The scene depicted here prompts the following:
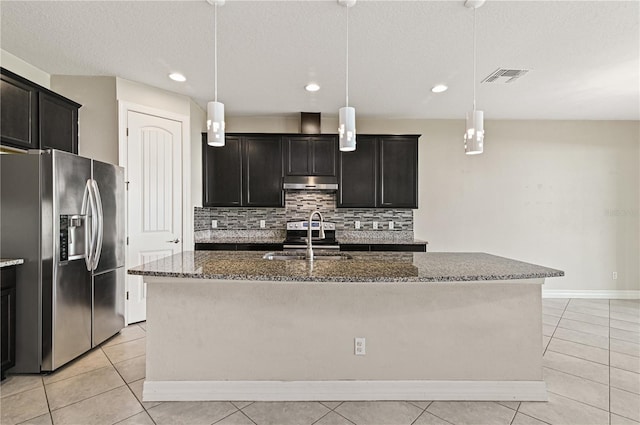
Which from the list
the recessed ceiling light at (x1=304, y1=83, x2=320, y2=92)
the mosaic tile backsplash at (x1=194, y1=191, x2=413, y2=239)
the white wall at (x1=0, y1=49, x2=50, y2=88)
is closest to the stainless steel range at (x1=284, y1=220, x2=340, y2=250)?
the mosaic tile backsplash at (x1=194, y1=191, x2=413, y2=239)

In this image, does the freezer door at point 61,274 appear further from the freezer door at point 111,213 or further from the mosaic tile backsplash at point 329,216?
the mosaic tile backsplash at point 329,216

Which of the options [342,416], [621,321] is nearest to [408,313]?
[342,416]

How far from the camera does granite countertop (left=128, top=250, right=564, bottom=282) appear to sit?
69.7 inches

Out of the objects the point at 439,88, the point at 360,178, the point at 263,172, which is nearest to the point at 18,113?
the point at 263,172

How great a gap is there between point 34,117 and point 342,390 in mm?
3346

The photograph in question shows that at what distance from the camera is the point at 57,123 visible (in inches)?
118

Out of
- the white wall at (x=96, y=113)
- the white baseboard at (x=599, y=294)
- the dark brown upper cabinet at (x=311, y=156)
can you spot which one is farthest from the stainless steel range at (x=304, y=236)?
the white baseboard at (x=599, y=294)

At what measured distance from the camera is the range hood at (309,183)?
4.27 metres

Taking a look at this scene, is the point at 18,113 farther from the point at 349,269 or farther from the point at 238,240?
the point at 349,269

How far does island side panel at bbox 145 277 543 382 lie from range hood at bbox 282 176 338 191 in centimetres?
230

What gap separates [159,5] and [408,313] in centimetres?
264

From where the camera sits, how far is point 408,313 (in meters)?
2.13

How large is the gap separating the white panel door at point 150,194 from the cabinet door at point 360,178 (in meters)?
2.07

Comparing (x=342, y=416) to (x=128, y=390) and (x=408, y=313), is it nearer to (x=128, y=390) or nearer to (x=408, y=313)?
(x=408, y=313)
